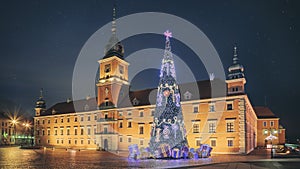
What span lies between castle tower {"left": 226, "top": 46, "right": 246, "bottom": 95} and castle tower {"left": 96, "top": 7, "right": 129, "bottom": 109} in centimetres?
2171

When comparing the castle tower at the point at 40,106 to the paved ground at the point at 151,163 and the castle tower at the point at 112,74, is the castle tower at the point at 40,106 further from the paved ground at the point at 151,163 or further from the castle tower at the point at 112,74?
the paved ground at the point at 151,163

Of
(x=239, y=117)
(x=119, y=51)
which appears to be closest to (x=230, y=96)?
(x=239, y=117)

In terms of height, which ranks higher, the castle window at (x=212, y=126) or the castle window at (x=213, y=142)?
the castle window at (x=212, y=126)

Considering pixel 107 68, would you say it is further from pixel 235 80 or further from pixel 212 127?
pixel 235 80

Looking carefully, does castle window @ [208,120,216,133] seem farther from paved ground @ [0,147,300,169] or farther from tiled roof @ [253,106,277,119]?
tiled roof @ [253,106,277,119]

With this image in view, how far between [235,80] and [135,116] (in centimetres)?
1785

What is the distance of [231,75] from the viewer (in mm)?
37188

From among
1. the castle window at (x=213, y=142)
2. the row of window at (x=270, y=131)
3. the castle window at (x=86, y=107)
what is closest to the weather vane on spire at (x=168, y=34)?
the castle window at (x=213, y=142)

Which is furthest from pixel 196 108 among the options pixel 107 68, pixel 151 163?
pixel 107 68

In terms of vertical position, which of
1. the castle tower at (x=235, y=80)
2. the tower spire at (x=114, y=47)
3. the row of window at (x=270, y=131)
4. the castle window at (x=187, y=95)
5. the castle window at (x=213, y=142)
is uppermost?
the tower spire at (x=114, y=47)

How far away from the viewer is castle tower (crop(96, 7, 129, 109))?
1914 inches

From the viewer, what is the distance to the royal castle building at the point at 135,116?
1398 inches

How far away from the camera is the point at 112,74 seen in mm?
49500

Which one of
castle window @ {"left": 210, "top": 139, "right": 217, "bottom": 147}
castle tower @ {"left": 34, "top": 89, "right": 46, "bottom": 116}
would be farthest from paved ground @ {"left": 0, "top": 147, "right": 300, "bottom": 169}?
castle tower @ {"left": 34, "top": 89, "right": 46, "bottom": 116}
